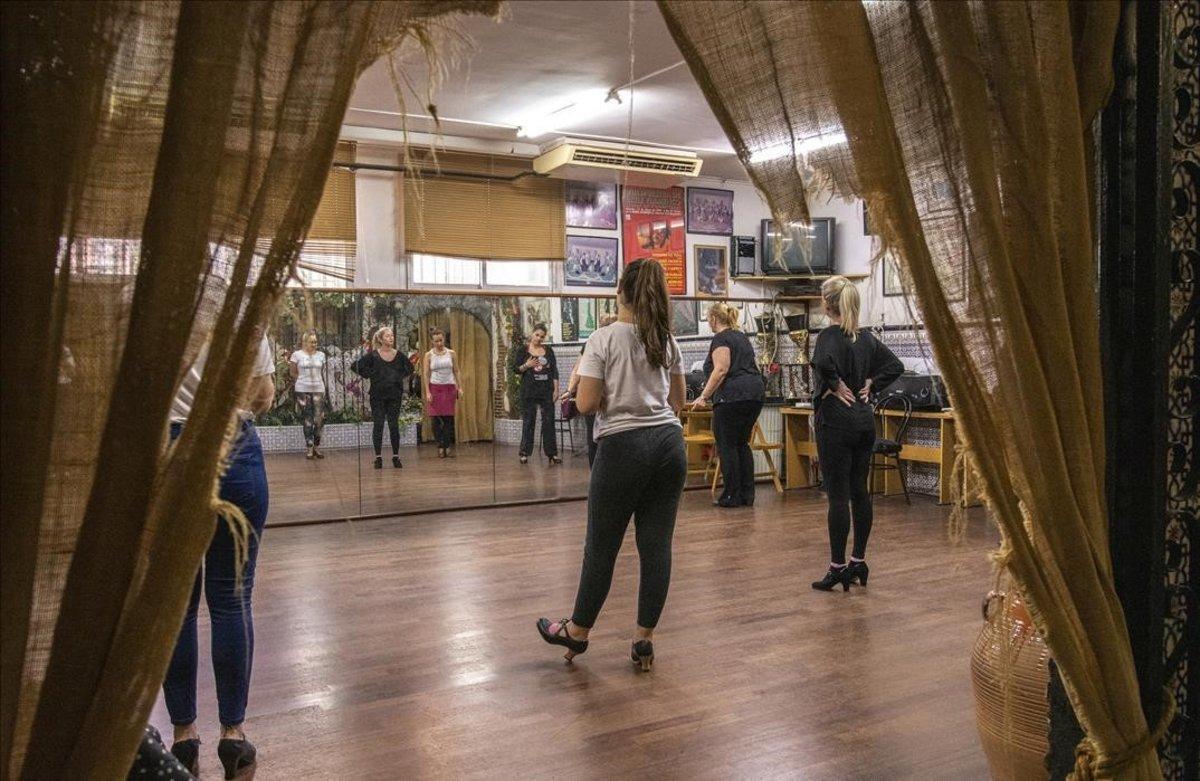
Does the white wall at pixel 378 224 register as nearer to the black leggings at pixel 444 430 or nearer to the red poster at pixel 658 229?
the black leggings at pixel 444 430

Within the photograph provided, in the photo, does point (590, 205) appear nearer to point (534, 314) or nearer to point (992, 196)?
point (534, 314)

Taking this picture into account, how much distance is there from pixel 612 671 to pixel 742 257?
691cm

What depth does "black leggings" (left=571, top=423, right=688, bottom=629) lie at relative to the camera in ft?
11.1

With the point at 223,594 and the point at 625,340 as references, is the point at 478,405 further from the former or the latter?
the point at 223,594

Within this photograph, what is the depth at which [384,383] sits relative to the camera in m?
7.66

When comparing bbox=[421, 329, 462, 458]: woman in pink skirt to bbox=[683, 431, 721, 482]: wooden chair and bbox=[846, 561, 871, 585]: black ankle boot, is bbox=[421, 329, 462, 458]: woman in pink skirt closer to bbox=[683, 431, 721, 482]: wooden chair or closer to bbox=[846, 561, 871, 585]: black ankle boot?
bbox=[683, 431, 721, 482]: wooden chair

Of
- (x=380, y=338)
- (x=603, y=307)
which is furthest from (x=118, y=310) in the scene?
(x=603, y=307)

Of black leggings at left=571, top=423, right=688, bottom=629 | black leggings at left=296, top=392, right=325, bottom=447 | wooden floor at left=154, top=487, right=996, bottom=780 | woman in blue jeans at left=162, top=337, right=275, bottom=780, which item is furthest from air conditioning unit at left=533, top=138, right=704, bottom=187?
woman in blue jeans at left=162, top=337, right=275, bottom=780

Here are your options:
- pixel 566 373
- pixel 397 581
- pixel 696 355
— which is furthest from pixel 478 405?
pixel 397 581

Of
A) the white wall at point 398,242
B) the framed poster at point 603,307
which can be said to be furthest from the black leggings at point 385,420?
the framed poster at point 603,307

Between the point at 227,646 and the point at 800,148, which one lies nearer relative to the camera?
the point at 800,148

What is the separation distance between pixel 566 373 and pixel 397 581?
12.1 feet

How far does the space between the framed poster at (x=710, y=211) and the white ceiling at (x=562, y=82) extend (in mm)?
688

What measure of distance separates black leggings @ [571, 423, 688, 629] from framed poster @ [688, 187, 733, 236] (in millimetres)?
6548
